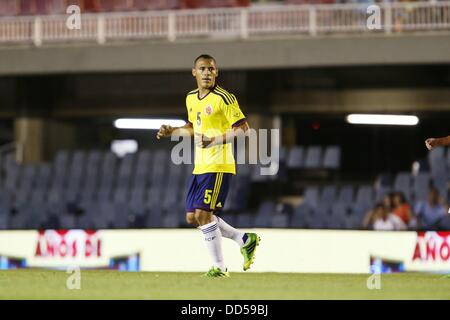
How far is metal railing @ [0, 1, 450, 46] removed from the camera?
21.6 m

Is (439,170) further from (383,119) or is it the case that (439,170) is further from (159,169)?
(159,169)

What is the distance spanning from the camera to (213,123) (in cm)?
1220

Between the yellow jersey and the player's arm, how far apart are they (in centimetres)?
14

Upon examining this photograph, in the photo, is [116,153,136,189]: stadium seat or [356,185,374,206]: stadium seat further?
[116,153,136,189]: stadium seat

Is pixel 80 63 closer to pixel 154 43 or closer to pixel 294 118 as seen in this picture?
pixel 154 43

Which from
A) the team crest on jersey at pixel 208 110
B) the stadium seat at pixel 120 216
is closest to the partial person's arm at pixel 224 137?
the team crest on jersey at pixel 208 110

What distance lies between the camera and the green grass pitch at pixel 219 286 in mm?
10398

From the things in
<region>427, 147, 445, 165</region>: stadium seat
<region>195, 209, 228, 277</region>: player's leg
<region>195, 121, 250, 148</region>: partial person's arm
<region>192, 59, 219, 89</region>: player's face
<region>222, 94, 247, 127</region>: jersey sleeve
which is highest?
<region>427, 147, 445, 165</region>: stadium seat

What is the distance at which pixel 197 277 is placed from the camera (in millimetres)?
12672

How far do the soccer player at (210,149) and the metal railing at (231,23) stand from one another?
31.2 ft

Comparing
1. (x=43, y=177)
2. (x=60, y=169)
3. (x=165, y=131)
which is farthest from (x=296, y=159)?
(x=165, y=131)

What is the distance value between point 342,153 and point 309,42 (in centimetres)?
353

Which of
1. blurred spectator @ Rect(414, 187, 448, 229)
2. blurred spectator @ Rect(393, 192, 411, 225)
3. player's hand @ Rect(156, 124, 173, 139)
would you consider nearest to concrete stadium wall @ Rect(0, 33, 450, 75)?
blurred spectator @ Rect(393, 192, 411, 225)

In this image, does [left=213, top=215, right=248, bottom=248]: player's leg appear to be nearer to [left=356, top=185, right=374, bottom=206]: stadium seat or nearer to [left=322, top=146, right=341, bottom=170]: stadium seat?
[left=356, top=185, right=374, bottom=206]: stadium seat
